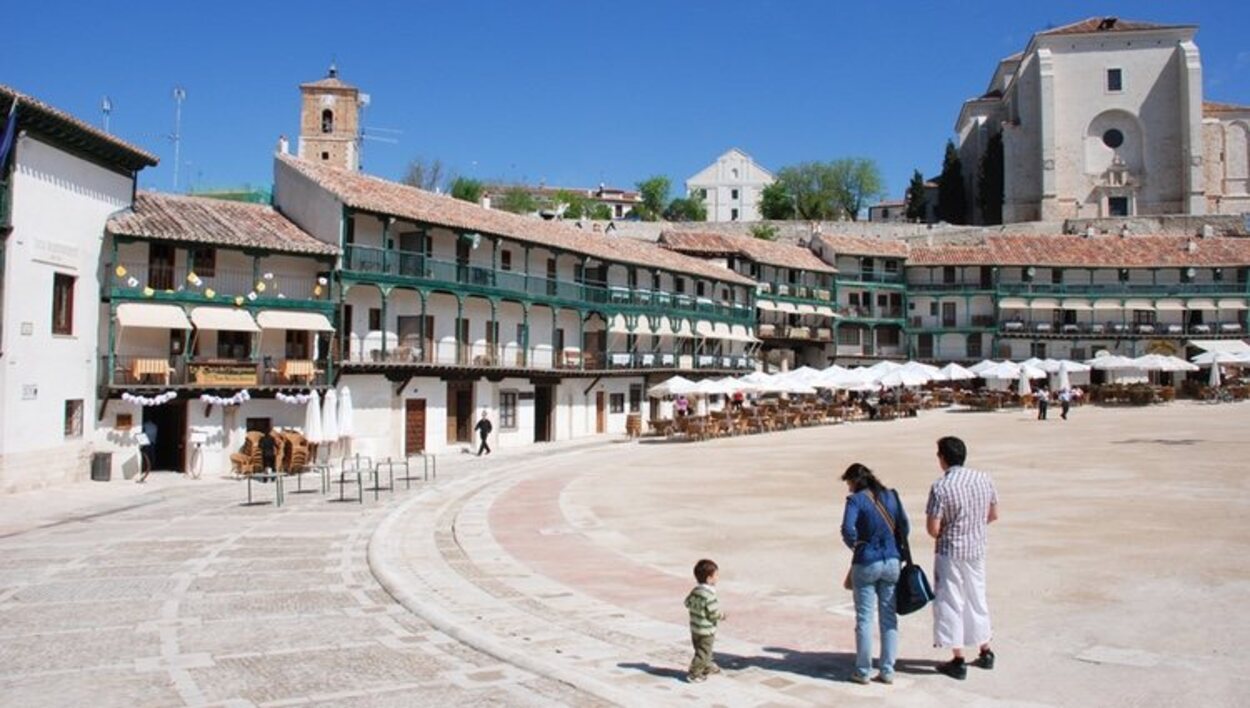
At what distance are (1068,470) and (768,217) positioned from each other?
83.6m

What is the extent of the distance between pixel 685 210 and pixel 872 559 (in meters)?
103

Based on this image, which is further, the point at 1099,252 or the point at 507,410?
the point at 1099,252

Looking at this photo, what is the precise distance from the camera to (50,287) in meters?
24.8

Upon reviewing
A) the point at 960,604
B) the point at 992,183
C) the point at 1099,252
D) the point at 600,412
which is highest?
the point at 992,183

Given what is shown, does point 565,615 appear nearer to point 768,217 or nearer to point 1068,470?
point 1068,470

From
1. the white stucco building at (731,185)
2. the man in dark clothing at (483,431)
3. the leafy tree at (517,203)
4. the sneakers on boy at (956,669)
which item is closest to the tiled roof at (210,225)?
the man in dark clothing at (483,431)

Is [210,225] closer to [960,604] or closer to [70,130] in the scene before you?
[70,130]

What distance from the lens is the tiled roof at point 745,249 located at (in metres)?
60.8

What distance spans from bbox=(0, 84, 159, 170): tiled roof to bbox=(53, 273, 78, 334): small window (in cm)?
367

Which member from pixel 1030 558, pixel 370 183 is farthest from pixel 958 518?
pixel 370 183

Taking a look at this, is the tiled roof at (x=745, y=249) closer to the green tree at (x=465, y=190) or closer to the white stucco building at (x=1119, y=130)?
the white stucco building at (x=1119, y=130)

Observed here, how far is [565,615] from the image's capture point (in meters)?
10.1

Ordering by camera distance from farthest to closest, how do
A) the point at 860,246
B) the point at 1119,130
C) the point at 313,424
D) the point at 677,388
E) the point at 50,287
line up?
the point at 1119,130 < the point at 860,246 < the point at 677,388 < the point at 313,424 < the point at 50,287

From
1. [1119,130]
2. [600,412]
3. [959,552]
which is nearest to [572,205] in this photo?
[1119,130]
